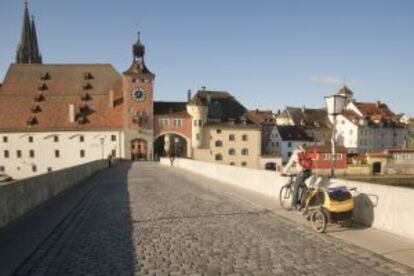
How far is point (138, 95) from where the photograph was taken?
83.6 metres

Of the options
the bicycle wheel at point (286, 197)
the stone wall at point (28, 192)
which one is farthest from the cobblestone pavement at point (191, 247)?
the stone wall at point (28, 192)

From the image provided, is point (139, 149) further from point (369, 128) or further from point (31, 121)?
point (369, 128)

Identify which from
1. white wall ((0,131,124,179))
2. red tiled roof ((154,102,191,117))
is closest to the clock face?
red tiled roof ((154,102,191,117))

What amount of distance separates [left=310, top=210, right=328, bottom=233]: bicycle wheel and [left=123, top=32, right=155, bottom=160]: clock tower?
7103cm

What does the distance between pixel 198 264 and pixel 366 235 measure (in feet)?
13.4

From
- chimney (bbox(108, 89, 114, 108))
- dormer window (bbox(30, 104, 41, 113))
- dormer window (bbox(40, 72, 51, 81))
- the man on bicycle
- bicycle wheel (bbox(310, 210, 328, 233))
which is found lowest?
bicycle wheel (bbox(310, 210, 328, 233))

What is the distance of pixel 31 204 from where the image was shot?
15195 millimetres

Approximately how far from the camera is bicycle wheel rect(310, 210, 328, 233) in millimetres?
10617

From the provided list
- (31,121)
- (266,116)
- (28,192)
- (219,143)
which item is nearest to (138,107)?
(219,143)

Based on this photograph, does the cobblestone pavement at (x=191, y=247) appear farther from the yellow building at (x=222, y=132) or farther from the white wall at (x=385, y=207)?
the yellow building at (x=222, y=132)

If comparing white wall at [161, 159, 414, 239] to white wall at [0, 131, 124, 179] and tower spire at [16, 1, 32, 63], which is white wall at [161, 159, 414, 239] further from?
tower spire at [16, 1, 32, 63]

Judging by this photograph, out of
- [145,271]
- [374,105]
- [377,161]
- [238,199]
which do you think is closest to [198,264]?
[145,271]

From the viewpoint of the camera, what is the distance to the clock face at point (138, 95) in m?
83.5

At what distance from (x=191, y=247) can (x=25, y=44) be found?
3953 inches
